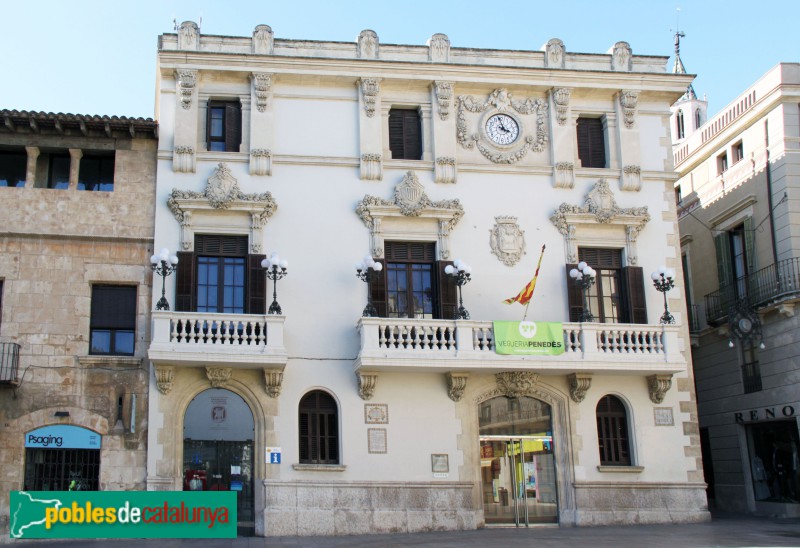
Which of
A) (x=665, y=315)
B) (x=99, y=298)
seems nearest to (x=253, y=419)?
(x=99, y=298)

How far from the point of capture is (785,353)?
27.1 m

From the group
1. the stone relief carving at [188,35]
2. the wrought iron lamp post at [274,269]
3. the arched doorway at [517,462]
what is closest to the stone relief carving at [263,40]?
the stone relief carving at [188,35]

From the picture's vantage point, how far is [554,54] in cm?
2733

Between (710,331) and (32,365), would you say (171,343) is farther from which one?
(710,331)

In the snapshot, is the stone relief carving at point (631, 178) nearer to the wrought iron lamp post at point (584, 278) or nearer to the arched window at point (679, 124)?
the wrought iron lamp post at point (584, 278)

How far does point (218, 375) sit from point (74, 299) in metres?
4.10

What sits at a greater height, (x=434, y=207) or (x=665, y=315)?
(x=434, y=207)

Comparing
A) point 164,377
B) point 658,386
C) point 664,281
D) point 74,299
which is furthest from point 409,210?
point 74,299

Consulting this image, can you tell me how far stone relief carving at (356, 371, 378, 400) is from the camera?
78.9ft

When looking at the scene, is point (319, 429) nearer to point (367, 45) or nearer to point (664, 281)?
point (664, 281)

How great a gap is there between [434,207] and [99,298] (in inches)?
352

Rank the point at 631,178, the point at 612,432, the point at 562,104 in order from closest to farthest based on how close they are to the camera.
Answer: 1. the point at 612,432
2. the point at 631,178
3. the point at 562,104

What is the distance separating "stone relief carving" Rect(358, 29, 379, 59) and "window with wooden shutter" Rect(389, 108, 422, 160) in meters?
1.63

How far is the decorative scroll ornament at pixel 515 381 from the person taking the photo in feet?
81.8
